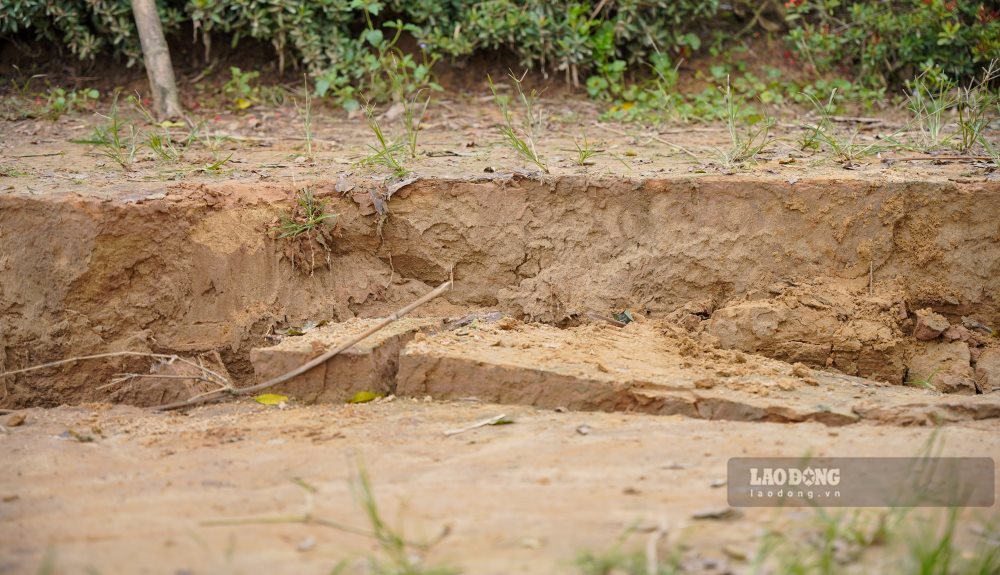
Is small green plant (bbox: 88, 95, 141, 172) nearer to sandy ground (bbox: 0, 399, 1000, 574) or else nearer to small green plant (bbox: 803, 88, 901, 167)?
sandy ground (bbox: 0, 399, 1000, 574)

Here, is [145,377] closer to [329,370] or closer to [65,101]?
[329,370]

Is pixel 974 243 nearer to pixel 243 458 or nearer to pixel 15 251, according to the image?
pixel 243 458

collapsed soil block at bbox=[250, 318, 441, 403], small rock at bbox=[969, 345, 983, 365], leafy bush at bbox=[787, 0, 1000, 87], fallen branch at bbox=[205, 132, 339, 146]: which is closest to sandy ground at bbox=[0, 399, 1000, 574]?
collapsed soil block at bbox=[250, 318, 441, 403]

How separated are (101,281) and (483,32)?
121 inches

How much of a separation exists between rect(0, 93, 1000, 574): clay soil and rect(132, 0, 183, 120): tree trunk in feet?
2.24

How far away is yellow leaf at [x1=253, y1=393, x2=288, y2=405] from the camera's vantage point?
11.6 ft

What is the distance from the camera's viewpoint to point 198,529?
225 cm

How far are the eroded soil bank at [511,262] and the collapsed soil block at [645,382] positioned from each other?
461 mm

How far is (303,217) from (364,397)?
3.60 ft

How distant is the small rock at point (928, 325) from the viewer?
13.7 feet

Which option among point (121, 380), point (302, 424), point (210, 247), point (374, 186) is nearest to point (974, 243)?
point (374, 186)

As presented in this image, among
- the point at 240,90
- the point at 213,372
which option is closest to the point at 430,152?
the point at 213,372

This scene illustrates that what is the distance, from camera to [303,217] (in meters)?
4.24

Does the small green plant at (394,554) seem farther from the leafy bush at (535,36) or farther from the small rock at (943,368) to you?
the leafy bush at (535,36)
